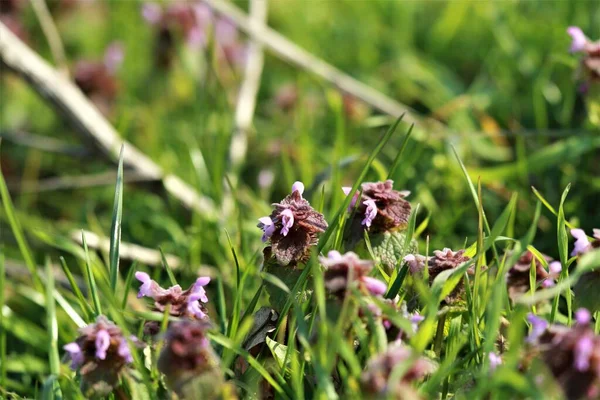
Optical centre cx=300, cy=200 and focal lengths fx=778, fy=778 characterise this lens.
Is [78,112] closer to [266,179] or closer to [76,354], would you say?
[266,179]

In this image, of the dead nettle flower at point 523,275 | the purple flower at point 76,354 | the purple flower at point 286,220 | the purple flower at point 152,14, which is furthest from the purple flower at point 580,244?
the purple flower at point 152,14

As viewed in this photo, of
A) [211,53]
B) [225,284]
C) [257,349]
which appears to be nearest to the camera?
[257,349]

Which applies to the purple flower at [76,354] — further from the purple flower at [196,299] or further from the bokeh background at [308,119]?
the bokeh background at [308,119]

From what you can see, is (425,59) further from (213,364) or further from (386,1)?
(213,364)

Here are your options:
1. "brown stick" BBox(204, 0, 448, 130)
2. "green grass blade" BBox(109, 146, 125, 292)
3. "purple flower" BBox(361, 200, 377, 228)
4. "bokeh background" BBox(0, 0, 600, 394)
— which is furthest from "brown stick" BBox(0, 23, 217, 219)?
"purple flower" BBox(361, 200, 377, 228)

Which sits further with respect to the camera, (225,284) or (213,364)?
(225,284)

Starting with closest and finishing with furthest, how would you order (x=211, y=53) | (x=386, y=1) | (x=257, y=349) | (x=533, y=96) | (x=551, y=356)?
(x=551, y=356), (x=257, y=349), (x=211, y=53), (x=533, y=96), (x=386, y=1)

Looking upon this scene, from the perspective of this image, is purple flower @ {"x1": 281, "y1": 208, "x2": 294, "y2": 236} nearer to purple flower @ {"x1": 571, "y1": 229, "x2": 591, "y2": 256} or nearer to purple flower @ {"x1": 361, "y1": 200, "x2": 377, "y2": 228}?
purple flower @ {"x1": 361, "y1": 200, "x2": 377, "y2": 228}

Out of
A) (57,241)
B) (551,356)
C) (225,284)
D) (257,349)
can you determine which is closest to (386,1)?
(225,284)

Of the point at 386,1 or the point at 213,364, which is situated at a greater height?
the point at 386,1
